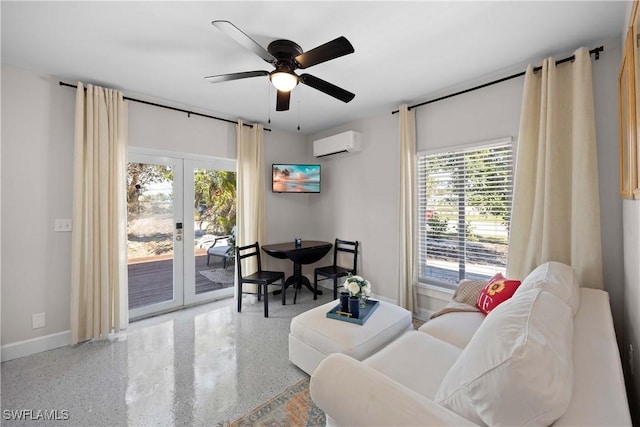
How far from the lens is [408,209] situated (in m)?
3.18

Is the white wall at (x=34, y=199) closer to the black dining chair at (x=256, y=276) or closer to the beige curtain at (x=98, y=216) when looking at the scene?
the beige curtain at (x=98, y=216)

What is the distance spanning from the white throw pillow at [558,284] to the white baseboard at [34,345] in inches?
150

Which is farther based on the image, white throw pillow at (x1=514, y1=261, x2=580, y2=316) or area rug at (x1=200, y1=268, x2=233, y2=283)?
area rug at (x1=200, y1=268, x2=233, y2=283)

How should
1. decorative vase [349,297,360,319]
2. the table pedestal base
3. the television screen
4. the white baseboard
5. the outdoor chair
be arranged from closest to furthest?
decorative vase [349,297,360,319], the white baseboard, the outdoor chair, the table pedestal base, the television screen

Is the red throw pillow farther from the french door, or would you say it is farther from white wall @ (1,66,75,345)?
white wall @ (1,66,75,345)

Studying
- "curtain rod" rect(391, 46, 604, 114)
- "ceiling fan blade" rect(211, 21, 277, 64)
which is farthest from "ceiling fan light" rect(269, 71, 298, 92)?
"curtain rod" rect(391, 46, 604, 114)

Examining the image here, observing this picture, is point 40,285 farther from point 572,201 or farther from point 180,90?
point 572,201

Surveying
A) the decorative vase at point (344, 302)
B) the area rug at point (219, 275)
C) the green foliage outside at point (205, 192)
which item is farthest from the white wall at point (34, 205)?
the decorative vase at point (344, 302)

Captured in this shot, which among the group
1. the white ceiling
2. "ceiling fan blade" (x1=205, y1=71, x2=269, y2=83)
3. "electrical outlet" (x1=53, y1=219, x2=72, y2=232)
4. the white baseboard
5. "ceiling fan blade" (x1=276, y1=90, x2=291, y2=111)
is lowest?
the white baseboard

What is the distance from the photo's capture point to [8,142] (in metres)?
2.32

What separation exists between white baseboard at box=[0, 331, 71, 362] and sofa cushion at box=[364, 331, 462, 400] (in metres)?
2.95

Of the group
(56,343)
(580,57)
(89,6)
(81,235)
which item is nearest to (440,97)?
(580,57)

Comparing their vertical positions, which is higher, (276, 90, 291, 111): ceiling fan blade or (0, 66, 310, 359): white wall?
(276, 90, 291, 111): ceiling fan blade

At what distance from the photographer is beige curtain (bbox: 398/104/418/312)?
3.18 meters
